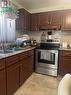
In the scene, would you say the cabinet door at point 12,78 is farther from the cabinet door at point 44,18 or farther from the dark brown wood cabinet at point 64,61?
the cabinet door at point 44,18

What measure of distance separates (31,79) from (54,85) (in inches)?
28.9

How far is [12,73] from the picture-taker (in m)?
2.20

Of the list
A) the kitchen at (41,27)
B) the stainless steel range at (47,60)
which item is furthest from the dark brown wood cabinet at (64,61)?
the stainless steel range at (47,60)

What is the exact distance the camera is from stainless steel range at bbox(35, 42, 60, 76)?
11.3 feet

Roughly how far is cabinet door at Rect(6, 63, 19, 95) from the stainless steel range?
138cm

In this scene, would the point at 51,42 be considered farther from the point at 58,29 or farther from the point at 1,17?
the point at 1,17

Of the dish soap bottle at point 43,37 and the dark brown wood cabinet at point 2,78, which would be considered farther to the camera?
the dish soap bottle at point 43,37

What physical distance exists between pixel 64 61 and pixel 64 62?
0.03 metres

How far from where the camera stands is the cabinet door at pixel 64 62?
3.23 meters

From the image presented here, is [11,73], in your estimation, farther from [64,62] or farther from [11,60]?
[64,62]

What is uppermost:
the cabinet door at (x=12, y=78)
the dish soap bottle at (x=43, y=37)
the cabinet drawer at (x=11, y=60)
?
the dish soap bottle at (x=43, y=37)

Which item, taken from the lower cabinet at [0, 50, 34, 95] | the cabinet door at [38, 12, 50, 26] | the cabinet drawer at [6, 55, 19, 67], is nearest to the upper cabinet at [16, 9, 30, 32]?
the cabinet door at [38, 12, 50, 26]

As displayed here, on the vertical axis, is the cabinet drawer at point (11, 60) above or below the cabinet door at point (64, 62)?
above

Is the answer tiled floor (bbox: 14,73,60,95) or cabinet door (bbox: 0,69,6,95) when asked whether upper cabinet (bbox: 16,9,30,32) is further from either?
cabinet door (bbox: 0,69,6,95)
